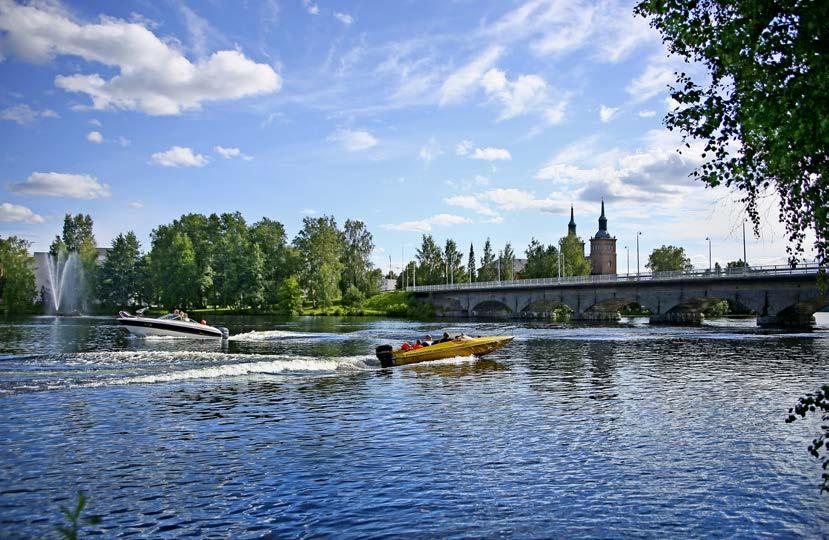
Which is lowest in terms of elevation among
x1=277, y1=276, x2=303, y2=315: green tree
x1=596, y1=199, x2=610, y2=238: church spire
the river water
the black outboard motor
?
the river water

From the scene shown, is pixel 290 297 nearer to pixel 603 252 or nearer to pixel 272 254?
pixel 272 254

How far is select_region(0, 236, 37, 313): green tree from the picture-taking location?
411 ft

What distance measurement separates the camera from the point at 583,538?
11.9 metres

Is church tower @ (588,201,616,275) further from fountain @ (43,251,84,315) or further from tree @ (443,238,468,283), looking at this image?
fountain @ (43,251,84,315)

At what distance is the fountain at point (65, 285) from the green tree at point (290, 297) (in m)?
40.9

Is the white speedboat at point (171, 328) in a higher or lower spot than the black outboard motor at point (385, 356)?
higher

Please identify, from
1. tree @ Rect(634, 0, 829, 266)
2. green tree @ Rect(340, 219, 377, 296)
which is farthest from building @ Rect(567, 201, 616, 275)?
tree @ Rect(634, 0, 829, 266)

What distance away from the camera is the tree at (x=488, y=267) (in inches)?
6836

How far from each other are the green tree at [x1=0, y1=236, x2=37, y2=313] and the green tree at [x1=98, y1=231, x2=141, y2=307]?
12.8 metres

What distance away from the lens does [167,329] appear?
58.3 meters

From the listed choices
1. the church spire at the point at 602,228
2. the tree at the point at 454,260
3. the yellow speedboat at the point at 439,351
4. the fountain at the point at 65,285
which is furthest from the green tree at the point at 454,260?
the yellow speedboat at the point at 439,351

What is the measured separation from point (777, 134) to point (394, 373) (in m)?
25.8

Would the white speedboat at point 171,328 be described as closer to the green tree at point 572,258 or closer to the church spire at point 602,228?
the green tree at point 572,258

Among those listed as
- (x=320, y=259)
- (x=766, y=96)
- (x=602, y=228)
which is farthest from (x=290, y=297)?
(x=766, y=96)
